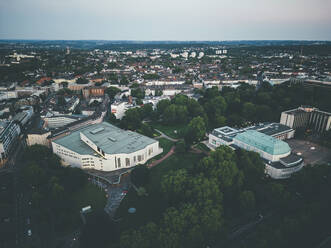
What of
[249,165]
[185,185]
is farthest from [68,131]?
[249,165]

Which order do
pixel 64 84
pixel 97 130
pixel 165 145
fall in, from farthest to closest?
1. pixel 64 84
2. pixel 165 145
3. pixel 97 130

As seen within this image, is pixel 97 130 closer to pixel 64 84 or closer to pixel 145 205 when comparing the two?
pixel 145 205

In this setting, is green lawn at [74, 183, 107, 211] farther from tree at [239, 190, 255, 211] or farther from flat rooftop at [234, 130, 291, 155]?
flat rooftop at [234, 130, 291, 155]

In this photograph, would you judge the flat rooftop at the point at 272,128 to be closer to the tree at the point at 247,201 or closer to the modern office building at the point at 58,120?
the tree at the point at 247,201

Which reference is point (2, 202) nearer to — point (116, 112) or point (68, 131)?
point (68, 131)

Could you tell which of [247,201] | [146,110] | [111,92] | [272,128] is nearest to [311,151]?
[272,128]

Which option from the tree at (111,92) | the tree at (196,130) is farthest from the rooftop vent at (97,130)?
the tree at (111,92)
